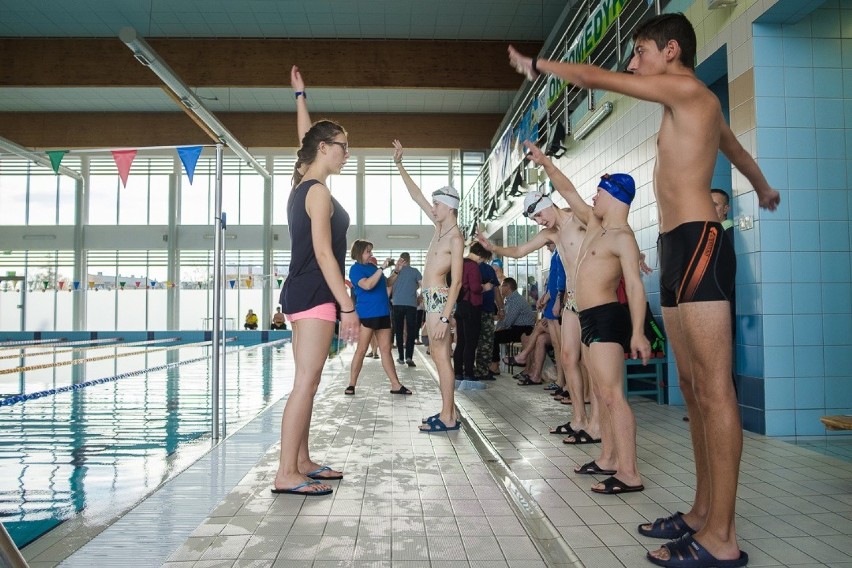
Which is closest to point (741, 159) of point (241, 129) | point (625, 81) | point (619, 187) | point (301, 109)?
point (625, 81)

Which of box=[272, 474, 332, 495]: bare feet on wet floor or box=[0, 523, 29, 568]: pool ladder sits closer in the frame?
box=[0, 523, 29, 568]: pool ladder

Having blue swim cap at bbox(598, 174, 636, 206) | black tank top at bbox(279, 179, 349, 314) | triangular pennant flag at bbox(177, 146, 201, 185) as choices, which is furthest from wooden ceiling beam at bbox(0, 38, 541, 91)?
blue swim cap at bbox(598, 174, 636, 206)

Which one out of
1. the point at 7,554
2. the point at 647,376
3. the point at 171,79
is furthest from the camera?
the point at 171,79

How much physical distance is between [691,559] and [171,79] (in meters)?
11.1

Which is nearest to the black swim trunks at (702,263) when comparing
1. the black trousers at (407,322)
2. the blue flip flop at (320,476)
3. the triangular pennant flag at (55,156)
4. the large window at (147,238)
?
the blue flip flop at (320,476)

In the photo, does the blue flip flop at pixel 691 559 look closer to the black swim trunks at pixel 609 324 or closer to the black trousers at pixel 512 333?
the black swim trunks at pixel 609 324

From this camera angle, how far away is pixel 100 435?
4684 mm

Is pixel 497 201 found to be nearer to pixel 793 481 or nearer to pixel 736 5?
pixel 736 5

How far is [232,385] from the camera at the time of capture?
799 centimetres

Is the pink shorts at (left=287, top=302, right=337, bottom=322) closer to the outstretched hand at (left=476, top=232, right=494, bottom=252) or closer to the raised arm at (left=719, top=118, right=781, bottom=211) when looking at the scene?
the raised arm at (left=719, top=118, right=781, bottom=211)

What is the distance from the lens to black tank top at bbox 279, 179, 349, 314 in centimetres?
299

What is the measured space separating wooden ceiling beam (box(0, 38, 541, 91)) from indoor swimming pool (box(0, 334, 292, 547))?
6.21 meters

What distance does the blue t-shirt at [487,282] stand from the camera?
8.05 meters

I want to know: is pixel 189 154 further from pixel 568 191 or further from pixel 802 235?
pixel 802 235
